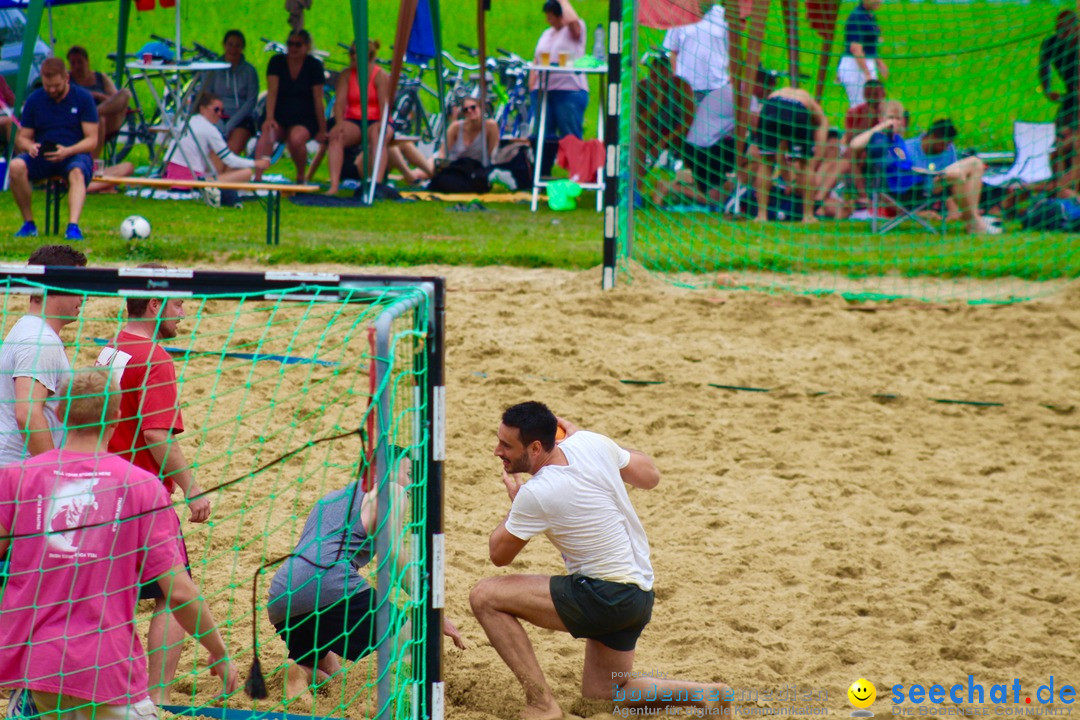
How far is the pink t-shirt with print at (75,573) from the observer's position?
9.75ft

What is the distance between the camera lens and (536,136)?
1431cm

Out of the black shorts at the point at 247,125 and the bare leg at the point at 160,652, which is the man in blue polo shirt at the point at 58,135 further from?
the bare leg at the point at 160,652

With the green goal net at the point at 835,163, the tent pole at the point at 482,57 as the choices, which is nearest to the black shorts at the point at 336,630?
the green goal net at the point at 835,163

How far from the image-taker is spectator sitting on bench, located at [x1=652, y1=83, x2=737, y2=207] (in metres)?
11.8

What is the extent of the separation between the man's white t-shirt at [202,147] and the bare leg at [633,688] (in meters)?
10.1

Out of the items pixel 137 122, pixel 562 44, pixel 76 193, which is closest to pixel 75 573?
pixel 76 193

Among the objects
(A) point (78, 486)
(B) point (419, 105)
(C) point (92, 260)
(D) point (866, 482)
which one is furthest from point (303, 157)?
(A) point (78, 486)

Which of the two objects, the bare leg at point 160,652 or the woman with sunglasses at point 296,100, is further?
the woman with sunglasses at point 296,100

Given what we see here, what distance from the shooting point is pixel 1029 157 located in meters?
11.5

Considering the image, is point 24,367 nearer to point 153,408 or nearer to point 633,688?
point 153,408

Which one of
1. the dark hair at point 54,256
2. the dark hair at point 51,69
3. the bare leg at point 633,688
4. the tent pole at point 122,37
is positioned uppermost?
the tent pole at point 122,37

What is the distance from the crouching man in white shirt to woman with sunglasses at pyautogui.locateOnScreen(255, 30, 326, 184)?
10.4m

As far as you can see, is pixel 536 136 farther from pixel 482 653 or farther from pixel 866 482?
pixel 482 653

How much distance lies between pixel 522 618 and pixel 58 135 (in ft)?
28.3
